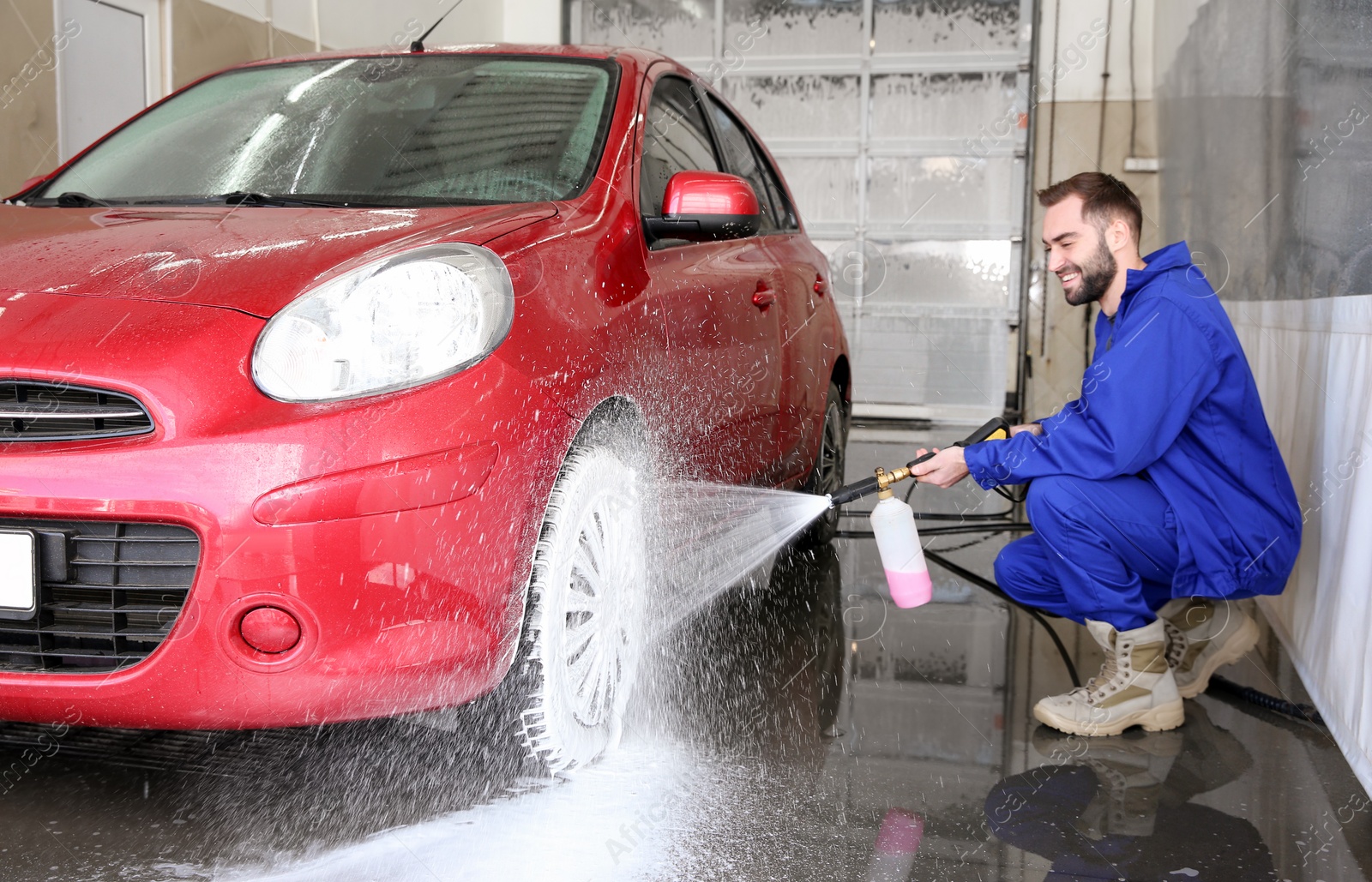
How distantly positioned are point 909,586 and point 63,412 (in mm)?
1833

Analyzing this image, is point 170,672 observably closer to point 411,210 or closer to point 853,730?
point 411,210

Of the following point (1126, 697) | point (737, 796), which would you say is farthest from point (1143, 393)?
point (737, 796)

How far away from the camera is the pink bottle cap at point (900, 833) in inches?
76.9

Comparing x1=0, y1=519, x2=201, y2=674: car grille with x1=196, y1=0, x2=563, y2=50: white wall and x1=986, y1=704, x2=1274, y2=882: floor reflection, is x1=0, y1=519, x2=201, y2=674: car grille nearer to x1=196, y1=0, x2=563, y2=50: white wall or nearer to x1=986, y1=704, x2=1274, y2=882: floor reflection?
x1=986, y1=704, x2=1274, y2=882: floor reflection

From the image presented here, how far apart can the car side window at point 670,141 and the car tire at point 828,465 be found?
1051mm

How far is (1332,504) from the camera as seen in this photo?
2.62 metres

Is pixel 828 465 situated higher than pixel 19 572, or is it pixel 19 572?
pixel 19 572

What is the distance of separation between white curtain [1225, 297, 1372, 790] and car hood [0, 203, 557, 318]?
1683mm

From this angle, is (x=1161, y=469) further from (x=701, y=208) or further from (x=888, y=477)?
(x=701, y=208)

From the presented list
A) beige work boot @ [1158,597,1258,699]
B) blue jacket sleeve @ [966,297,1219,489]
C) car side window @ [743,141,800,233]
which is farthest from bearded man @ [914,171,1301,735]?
car side window @ [743,141,800,233]

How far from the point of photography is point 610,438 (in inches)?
86.9

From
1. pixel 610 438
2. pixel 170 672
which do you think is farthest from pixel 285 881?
pixel 610 438

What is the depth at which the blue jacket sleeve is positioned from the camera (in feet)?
8.09

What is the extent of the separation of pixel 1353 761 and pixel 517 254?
1845 millimetres
